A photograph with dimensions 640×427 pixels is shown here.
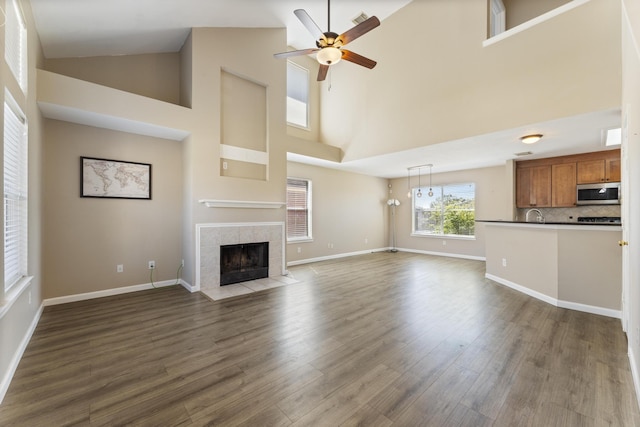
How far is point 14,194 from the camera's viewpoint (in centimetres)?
233

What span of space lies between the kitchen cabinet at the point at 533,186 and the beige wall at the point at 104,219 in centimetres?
731

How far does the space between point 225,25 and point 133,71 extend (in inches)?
66.5

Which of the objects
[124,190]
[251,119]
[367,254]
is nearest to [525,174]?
[367,254]

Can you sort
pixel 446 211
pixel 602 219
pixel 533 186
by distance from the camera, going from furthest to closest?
pixel 446 211
pixel 533 186
pixel 602 219

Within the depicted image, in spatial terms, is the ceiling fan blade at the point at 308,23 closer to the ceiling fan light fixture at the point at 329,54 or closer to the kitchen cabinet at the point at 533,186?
the ceiling fan light fixture at the point at 329,54

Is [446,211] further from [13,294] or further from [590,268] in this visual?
[13,294]

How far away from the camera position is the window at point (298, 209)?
6590 mm

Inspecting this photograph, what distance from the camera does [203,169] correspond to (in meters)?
4.31

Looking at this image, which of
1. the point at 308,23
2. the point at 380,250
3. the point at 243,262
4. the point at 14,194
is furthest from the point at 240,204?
the point at 380,250

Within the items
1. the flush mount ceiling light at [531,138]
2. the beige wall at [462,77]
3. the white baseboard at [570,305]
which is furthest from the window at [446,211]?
the white baseboard at [570,305]

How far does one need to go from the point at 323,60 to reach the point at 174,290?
404 cm

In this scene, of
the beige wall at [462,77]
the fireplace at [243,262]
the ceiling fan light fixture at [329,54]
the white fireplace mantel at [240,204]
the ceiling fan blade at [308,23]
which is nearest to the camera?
the ceiling fan blade at [308,23]

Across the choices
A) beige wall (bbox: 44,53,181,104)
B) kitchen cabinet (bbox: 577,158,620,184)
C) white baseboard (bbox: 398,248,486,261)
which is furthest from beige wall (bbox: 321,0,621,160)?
white baseboard (bbox: 398,248,486,261)

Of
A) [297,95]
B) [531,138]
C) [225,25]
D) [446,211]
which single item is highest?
[225,25]
